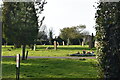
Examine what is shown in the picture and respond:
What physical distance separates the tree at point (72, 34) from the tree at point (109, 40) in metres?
57.8

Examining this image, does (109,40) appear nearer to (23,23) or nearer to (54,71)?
(54,71)

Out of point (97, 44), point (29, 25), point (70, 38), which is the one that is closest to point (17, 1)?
point (29, 25)

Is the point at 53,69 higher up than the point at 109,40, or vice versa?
the point at 109,40

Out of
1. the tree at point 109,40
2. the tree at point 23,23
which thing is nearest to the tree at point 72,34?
the tree at point 23,23

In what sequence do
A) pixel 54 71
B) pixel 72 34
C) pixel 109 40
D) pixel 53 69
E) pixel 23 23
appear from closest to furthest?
pixel 109 40, pixel 54 71, pixel 53 69, pixel 23 23, pixel 72 34

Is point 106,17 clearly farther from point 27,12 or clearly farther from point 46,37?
point 46,37

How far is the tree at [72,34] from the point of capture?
66.4m

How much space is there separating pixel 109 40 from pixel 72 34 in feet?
191

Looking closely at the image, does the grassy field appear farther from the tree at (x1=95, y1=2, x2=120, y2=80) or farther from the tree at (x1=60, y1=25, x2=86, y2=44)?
the tree at (x1=60, y1=25, x2=86, y2=44)

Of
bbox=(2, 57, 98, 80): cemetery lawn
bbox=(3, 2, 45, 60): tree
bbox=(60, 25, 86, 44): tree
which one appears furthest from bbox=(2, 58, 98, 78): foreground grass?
bbox=(60, 25, 86, 44): tree

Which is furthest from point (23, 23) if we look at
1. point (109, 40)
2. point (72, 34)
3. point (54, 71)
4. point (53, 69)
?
point (72, 34)

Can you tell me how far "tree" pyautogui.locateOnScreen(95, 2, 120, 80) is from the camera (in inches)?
313

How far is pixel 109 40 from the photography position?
7.98m

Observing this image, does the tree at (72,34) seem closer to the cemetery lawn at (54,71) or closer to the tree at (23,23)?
the tree at (23,23)
